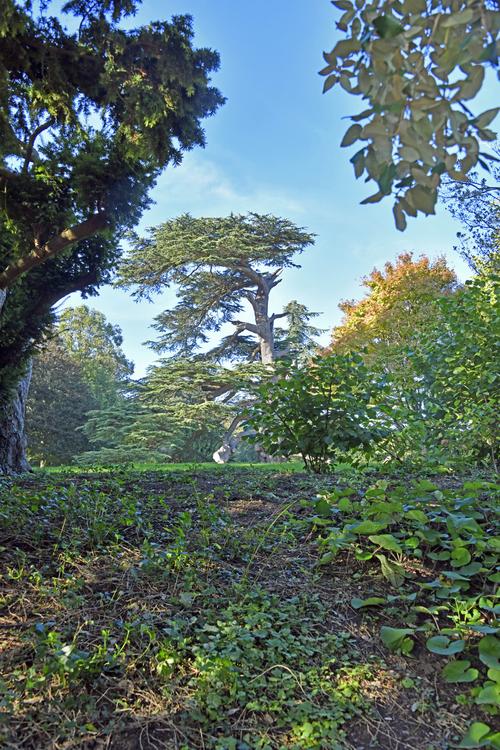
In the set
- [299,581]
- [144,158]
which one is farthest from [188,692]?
[144,158]

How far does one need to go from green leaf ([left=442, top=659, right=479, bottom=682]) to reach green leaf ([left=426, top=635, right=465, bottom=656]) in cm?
3

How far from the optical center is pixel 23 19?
11.2 feet

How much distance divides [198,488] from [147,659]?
1.94 metres

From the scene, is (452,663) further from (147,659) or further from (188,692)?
(147,659)

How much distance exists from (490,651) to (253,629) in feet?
2.35

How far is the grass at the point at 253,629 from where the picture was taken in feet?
4.14

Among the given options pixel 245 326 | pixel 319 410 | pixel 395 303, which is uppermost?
pixel 245 326

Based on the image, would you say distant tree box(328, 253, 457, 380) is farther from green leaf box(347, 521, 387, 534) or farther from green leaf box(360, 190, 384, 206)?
green leaf box(360, 190, 384, 206)

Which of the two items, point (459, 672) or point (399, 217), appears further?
point (459, 672)

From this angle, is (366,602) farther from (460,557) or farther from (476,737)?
(476,737)

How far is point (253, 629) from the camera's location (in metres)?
1.57

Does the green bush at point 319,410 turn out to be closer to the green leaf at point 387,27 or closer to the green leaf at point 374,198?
the green leaf at point 374,198

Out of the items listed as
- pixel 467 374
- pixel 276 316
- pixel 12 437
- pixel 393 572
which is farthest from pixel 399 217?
pixel 276 316

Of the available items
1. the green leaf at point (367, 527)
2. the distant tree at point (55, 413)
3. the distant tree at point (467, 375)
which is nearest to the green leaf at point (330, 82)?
the green leaf at point (367, 527)
